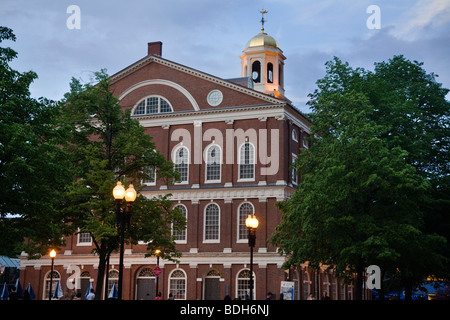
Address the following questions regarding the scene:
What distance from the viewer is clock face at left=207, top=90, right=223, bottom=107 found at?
181 feet

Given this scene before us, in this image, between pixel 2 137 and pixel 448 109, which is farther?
pixel 448 109

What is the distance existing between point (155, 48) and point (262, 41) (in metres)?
16.2

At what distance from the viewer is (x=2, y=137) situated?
1000 inches

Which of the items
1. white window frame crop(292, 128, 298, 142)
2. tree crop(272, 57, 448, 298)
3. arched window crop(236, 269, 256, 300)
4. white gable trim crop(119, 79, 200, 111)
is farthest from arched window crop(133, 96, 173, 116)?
Answer: tree crop(272, 57, 448, 298)

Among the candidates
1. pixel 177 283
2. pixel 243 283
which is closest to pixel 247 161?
pixel 243 283

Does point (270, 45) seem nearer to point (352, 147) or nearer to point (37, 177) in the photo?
point (352, 147)

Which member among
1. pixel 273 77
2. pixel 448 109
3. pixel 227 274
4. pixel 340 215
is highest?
pixel 273 77

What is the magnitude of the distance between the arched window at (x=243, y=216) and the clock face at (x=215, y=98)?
9915 millimetres

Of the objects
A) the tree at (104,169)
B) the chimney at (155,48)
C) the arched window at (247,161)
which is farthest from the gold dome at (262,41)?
the tree at (104,169)

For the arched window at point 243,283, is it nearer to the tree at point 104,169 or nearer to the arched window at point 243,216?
the arched window at point 243,216

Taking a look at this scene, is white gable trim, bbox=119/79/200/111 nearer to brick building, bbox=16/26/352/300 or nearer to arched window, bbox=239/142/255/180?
brick building, bbox=16/26/352/300

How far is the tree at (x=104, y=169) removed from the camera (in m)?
33.8
